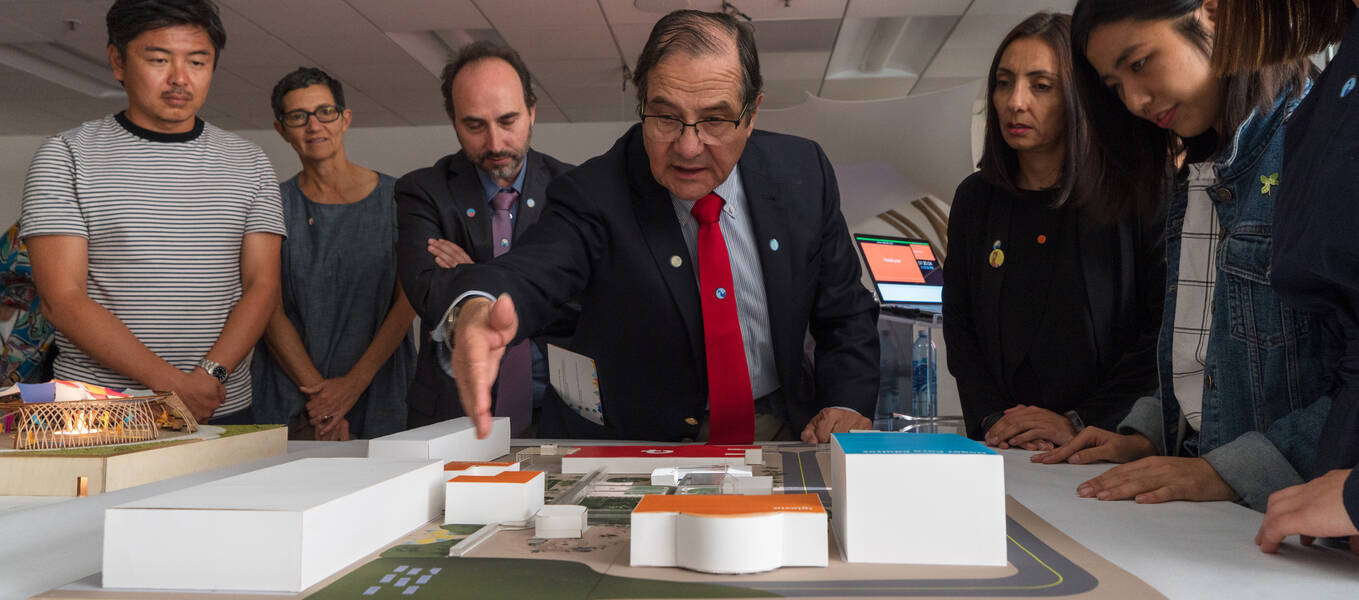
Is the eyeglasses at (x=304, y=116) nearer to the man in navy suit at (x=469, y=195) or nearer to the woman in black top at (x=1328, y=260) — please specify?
the man in navy suit at (x=469, y=195)

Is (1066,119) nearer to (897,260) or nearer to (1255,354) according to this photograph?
(1255,354)

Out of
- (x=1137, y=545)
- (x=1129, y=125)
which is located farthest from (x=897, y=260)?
(x=1137, y=545)

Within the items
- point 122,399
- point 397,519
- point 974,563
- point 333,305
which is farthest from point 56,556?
point 333,305

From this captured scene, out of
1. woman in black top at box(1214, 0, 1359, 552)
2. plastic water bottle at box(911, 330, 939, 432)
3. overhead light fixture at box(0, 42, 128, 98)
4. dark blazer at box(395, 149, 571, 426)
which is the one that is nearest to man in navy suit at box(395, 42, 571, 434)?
dark blazer at box(395, 149, 571, 426)

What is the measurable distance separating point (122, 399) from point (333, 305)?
56.4 inches

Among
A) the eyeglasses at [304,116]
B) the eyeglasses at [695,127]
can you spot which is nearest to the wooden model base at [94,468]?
the eyeglasses at [695,127]

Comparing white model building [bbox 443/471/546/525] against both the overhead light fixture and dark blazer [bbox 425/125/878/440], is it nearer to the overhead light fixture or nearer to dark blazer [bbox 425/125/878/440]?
dark blazer [bbox 425/125/878/440]

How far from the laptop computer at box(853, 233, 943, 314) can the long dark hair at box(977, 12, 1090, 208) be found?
6.26ft

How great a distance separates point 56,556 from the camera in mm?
712

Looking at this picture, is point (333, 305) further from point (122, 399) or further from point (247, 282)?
point (122, 399)

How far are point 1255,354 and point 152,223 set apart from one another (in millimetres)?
1996

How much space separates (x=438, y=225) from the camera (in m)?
2.15

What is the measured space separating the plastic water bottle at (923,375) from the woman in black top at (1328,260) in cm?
233

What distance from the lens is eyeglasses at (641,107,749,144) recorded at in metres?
1.42
